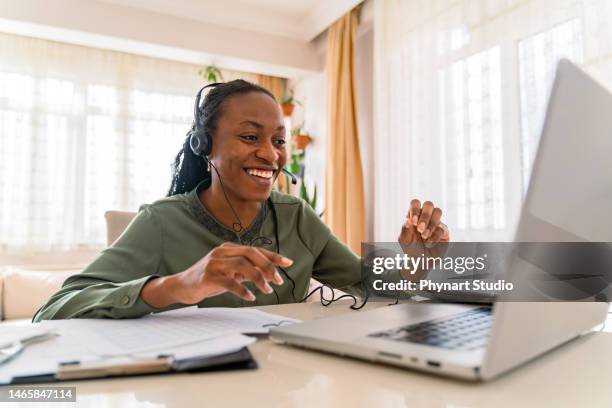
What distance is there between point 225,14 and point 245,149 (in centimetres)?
305

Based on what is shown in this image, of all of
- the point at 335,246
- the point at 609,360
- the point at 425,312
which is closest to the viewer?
the point at 609,360

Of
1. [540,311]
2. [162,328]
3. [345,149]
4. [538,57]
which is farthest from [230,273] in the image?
[345,149]

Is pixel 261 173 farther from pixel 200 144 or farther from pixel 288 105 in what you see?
pixel 288 105

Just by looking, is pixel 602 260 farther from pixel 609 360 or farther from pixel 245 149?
pixel 245 149

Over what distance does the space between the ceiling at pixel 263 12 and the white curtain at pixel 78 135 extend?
0.80 metres

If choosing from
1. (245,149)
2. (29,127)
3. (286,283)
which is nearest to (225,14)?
(29,127)

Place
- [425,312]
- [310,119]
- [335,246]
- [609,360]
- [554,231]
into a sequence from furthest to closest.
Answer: [310,119], [335,246], [425,312], [609,360], [554,231]

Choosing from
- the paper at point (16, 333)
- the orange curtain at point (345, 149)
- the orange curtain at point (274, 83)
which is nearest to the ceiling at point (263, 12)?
→ the orange curtain at point (345, 149)

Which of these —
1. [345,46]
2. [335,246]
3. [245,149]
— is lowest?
[335,246]

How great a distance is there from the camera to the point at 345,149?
3.59 m

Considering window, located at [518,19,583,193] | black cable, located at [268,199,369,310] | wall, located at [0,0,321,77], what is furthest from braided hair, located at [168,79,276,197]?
wall, located at [0,0,321,77]

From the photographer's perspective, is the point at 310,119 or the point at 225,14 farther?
the point at 310,119

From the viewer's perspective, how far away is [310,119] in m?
4.50

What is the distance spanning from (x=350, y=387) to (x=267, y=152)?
37.9 inches
